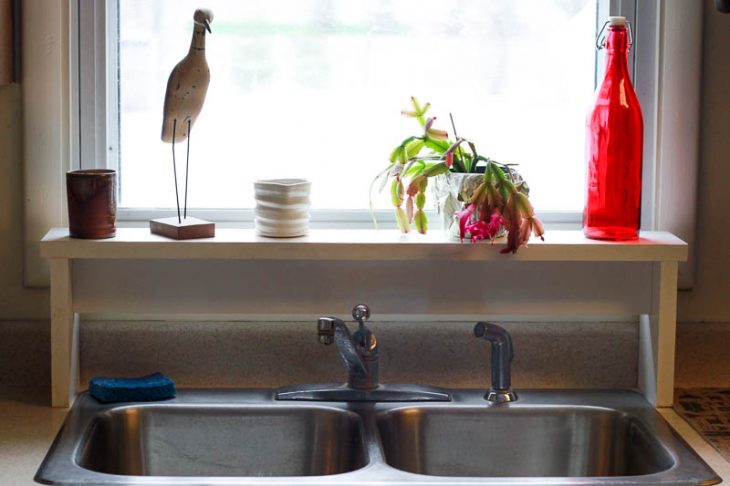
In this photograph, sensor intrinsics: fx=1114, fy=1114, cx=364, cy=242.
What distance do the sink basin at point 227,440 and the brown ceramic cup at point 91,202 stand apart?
0.34m

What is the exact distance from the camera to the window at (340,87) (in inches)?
90.2

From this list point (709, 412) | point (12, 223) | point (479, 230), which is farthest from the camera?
point (12, 223)

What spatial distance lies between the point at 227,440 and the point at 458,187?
24.8 inches

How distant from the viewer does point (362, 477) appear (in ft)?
5.64

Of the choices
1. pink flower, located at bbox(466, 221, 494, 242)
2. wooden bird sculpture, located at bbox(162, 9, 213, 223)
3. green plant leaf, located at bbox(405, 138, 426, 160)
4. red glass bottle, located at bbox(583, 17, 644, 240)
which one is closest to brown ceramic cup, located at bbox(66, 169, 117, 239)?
wooden bird sculpture, located at bbox(162, 9, 213, 223)

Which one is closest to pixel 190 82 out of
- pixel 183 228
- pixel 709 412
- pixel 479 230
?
pixel 183 228

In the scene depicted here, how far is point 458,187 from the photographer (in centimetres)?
205

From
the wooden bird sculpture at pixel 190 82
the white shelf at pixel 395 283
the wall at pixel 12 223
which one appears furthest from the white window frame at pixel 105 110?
the wooden bird sculpture at pixel 190 82

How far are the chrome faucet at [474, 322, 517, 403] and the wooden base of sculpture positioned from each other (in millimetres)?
535

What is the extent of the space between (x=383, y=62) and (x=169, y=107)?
0.48 meters

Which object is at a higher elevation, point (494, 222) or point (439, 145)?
point (439, 145)

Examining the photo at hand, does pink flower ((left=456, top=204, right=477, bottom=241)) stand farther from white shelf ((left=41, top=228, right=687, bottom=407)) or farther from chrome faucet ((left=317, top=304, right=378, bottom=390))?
chrome faucet ((left=317, top=304, right=378, bottom=390))

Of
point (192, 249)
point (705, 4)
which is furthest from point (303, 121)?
point (705, 4)

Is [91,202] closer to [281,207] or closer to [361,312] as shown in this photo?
[281,207]
